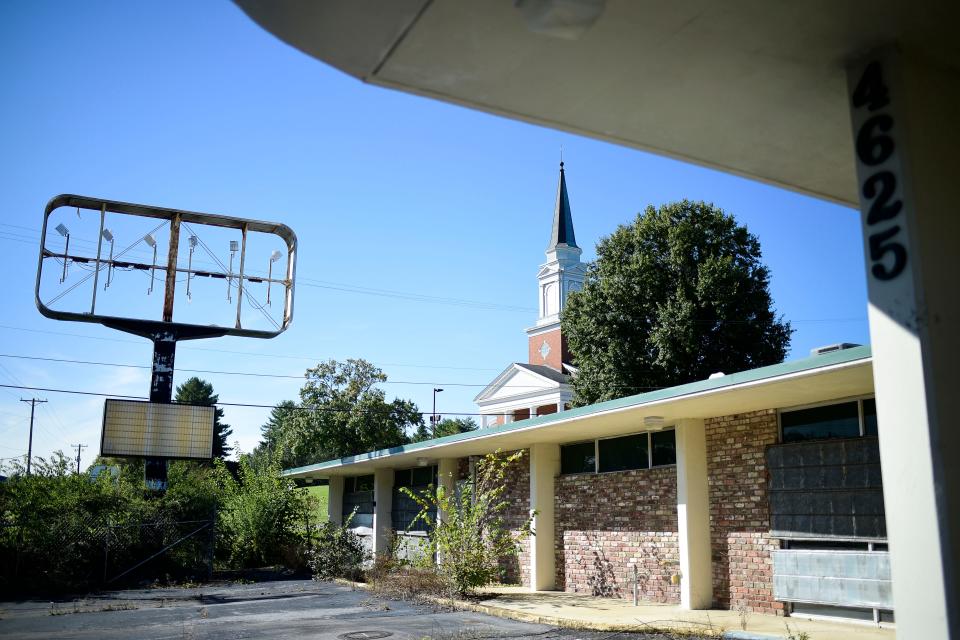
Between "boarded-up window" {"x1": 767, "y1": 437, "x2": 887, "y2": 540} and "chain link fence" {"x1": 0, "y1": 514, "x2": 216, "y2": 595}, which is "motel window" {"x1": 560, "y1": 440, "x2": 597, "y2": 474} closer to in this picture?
"boarded-up window" {"x1": 767, "y1": 437, "x2": 887, "y2": 540}

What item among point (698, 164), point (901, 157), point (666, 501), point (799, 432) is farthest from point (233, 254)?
point (901, 157)

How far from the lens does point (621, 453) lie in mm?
15875

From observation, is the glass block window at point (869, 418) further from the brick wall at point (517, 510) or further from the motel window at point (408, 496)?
the motel window at point (408, 496)

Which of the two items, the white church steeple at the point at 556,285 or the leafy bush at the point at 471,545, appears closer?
the leafy bush at the point at 471,545

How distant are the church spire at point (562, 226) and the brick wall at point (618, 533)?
39.6 m

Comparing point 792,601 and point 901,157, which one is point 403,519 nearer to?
point 792,601

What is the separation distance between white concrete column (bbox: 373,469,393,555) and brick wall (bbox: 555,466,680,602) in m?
9.60

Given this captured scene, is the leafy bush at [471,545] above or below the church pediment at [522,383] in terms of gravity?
below

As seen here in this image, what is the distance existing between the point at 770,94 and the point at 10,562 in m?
21.3

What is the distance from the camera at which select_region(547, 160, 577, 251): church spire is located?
56.0 metres

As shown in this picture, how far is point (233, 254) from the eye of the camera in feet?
75.2

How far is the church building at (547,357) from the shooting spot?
48.6 m

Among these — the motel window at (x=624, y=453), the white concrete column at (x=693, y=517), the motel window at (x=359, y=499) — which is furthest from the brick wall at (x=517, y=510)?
the motel window at (x=359, y=499)

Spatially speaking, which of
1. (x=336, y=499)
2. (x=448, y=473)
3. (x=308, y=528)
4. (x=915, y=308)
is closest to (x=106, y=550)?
(x=308, y=528)
